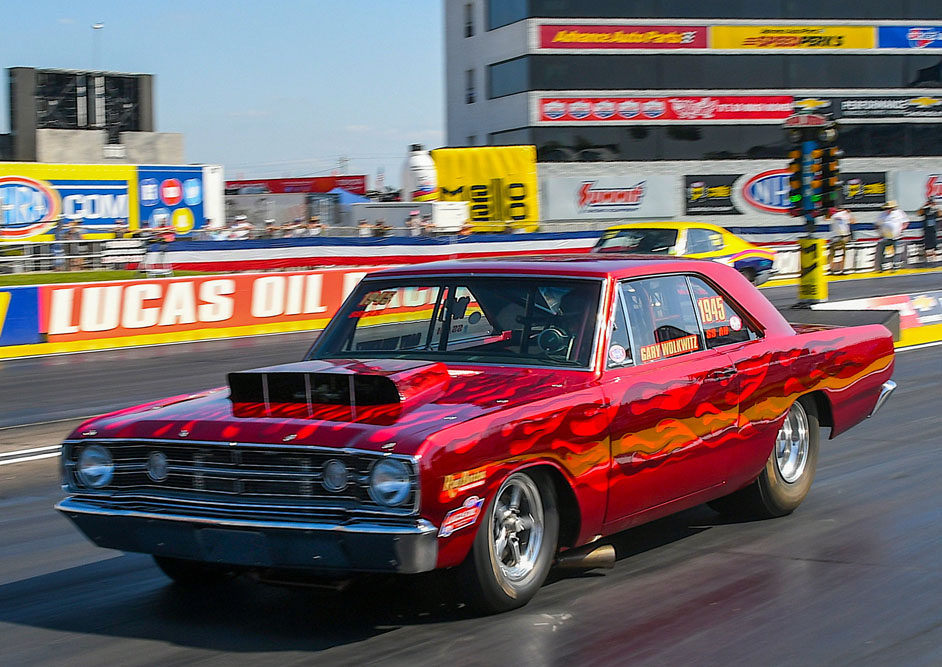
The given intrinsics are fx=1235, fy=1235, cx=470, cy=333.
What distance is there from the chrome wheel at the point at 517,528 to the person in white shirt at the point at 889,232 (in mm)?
30998

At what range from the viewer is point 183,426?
16.3 feet

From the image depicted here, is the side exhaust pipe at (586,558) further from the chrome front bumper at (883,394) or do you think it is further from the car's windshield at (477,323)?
the chrome front bumper at (883,394)

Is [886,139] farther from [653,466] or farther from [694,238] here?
[653,466]

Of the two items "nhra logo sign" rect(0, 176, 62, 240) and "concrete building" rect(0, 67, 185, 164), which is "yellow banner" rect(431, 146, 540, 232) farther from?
"concrete building" rect(0, 67, 185, 164)

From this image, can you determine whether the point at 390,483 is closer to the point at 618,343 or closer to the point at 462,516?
the point at 462,516

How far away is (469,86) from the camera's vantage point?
54.9 m

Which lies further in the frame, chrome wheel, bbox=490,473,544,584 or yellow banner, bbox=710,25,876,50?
yellow banner, bbox=710,25,876,50

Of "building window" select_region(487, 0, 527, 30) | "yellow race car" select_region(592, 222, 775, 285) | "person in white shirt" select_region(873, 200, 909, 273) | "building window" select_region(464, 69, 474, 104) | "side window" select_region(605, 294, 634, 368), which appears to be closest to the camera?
"side window" select_region(605, 294, 634, 368)

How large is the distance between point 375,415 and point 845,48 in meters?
54.5

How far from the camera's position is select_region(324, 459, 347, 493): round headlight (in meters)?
4.65

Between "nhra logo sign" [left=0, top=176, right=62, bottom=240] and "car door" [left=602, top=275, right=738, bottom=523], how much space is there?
101 ft

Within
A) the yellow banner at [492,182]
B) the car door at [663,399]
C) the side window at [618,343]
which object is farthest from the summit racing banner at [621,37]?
the side window at [618,343]

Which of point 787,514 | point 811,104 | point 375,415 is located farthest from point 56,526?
point 811,104

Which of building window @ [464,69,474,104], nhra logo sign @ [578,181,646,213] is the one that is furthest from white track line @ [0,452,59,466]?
building window @ [464,69,474,104]
